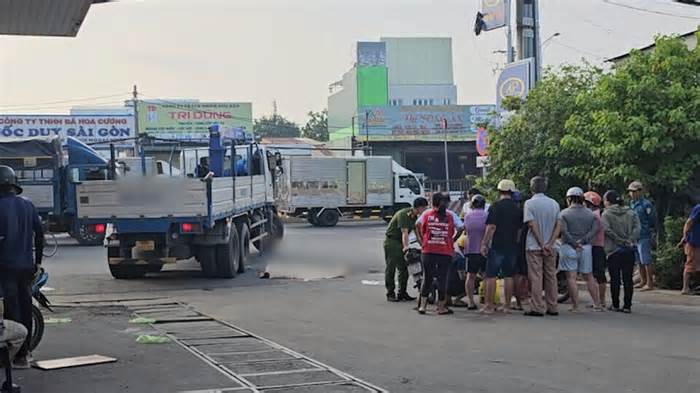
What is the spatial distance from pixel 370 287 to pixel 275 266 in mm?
4671

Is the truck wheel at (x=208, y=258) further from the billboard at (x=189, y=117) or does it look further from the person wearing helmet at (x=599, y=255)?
the billboard at (x=189, y=117)

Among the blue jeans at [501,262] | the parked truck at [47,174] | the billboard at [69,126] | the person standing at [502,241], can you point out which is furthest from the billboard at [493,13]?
the billboard at [69,126]

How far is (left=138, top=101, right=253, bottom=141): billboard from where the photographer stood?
50.2m

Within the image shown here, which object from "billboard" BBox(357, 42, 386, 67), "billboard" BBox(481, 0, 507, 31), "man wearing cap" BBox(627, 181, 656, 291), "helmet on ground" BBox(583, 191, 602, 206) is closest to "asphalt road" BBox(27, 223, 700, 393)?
"man wearing cap" BBox(627, 181, 656, 291)

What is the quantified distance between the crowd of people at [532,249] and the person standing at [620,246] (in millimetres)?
13

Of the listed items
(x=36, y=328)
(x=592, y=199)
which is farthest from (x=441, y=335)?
(x=36, y=328)

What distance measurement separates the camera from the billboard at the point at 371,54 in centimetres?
6431

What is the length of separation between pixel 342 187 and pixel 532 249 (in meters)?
24.0

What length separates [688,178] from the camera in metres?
13.2

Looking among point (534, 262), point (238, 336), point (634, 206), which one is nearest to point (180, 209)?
point (238, 336)

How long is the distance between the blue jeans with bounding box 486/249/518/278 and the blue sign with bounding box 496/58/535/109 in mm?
6500

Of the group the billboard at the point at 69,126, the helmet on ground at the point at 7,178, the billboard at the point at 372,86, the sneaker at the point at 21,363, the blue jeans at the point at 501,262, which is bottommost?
the sneaker at the point at 21,363

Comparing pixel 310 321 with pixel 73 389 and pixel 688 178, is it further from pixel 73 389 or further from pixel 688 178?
pixel 688 178

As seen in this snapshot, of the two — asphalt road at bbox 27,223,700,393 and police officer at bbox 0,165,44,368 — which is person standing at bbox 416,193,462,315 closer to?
asphalt road at bbox 27,223,700,393
